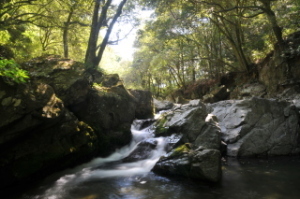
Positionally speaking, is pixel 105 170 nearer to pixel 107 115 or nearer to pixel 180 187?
pixel 107 115

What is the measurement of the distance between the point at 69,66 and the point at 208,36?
17936 millimetres

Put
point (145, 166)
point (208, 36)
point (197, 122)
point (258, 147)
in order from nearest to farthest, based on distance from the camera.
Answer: point (145, 166)
point (258, 147)
point (197, 122)
point (208, 36)

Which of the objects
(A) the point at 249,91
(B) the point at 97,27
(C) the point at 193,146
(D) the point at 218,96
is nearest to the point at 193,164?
(C) the point at 193,146

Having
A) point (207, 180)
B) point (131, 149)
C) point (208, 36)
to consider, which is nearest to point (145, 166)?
point (131, 149)

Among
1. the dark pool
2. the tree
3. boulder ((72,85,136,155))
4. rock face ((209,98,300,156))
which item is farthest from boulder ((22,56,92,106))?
rock face ((209,98,300,156))

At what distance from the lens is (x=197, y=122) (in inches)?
330

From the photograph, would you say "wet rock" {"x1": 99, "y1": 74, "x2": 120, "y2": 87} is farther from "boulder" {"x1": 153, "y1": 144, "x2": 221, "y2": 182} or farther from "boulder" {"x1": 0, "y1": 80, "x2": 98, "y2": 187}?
"boulder" {"x1": 153, "y1": 144, "x2": 221, "y2": 182}

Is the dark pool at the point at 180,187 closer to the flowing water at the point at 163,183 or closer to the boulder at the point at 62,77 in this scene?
the flowing water at the point at 163,183

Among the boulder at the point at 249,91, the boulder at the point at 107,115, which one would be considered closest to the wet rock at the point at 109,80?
the boulder at the point at 107,115

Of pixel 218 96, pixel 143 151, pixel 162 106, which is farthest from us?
pixel 218 96

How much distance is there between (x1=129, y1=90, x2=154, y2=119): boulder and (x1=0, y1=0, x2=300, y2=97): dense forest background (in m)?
3.08

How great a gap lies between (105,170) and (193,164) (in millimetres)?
2900

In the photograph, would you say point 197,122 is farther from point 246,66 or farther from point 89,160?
point 246,66

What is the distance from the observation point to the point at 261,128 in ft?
27.0
